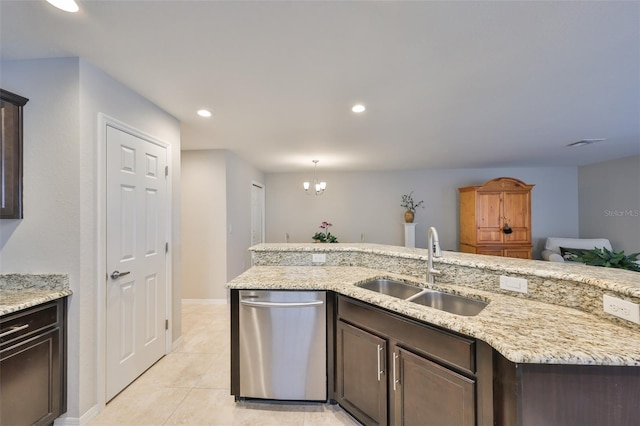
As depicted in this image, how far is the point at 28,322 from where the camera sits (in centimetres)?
149

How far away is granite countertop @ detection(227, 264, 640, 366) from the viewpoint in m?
0.90

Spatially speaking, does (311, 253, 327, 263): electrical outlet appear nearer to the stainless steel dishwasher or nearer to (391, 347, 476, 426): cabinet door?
the stainless steel dishwasher

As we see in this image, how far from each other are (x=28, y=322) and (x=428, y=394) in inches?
87.5

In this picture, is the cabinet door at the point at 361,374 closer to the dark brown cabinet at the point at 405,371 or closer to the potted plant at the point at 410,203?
the dark brown cabinet at the point at 405,371

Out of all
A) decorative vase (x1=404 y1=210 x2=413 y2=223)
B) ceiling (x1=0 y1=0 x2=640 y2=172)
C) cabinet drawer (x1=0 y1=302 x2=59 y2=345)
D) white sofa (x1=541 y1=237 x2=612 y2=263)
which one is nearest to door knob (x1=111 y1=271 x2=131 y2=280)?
cabinet drawer (x1=0 y1=302 x2=59 y2=345)

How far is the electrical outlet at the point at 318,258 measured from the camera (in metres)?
2.48

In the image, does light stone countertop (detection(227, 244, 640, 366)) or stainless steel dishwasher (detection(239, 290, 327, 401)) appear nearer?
light stone countertop (detection(227, 244, 640, 366))

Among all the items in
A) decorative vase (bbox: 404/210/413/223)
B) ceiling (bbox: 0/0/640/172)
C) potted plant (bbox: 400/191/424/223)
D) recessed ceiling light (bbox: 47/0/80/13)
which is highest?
recessed ceiling light (bbox: 47/0/80/13)

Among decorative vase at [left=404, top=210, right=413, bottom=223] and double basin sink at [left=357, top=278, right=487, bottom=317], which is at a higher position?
decorative vase at [left=404, top=210, right=413, bottom=223]

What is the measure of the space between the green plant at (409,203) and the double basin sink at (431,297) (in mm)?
4587

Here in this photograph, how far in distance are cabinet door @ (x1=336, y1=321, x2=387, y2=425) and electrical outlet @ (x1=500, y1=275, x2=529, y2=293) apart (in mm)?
796

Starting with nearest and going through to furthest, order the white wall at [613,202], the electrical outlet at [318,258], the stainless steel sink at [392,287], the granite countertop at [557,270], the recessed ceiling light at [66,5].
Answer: the granite countertop at [557,270] < the recessed ceiling light at [66,5] < the stainless steel sink at [392,287] < the electrical outlet at [318,258] < the white wall at [613,202]

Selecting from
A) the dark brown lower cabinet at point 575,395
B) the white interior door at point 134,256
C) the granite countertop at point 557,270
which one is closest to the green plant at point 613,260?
the granite countertop at point 557,270

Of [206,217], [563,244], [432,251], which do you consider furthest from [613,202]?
[206,217]
